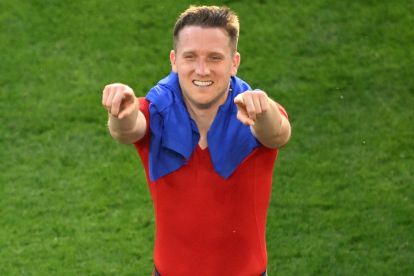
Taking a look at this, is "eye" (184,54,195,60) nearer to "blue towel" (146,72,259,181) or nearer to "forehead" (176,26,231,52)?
"forehead" (176,26,231,52)

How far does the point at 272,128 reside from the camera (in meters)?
3.16

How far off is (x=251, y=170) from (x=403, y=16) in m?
4.96

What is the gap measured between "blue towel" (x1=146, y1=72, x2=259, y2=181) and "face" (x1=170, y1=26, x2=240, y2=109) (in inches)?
3.4

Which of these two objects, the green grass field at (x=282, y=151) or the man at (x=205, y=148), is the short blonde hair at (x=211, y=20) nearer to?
the man at (x=205, y=148)

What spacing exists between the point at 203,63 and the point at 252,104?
1.22 ft

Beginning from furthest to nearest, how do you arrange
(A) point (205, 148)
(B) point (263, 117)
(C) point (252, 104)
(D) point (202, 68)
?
(A) point (205, 148) → (D) point (202, 68) → (B) point (263, 117) → (C) point (252, 104)

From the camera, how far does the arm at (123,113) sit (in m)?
3.00

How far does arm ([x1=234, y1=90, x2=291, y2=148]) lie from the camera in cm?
297

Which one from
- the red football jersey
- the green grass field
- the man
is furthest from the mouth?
the green grass field

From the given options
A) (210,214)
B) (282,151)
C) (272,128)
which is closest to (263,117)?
(272,128)

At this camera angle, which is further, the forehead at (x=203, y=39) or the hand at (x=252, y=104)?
the forehead at (x=203, y=39)

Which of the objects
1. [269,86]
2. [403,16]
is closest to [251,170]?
[269,86]

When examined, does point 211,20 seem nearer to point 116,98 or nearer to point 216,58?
point 216,58

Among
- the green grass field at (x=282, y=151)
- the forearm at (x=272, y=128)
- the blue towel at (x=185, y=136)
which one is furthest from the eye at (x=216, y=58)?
the green grass field at (x=282, y=151)
